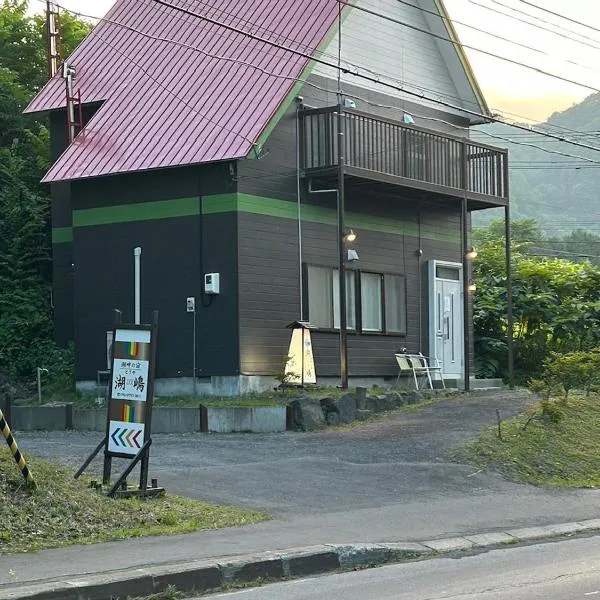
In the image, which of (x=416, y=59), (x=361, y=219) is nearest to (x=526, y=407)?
(x=361, y=219)

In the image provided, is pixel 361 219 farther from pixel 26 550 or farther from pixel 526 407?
pixel 26 550

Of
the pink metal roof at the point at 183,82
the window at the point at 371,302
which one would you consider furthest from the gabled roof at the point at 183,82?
the window at the point at 371,302

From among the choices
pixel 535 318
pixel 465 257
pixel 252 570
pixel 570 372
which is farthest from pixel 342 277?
pixel 252 570

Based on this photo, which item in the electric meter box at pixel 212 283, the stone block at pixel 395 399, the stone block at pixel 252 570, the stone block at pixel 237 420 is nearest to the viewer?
the stone block at pixel 252 570

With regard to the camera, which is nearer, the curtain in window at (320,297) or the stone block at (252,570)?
the stone block at (252,570)

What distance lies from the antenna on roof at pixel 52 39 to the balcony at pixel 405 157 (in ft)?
31.8

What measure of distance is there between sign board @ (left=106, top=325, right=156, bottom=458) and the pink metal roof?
363 inches

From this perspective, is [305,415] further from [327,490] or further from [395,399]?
[327,490]

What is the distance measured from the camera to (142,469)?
13.7 m

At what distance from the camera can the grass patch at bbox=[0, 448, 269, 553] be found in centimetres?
1183

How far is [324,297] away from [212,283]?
282 cm

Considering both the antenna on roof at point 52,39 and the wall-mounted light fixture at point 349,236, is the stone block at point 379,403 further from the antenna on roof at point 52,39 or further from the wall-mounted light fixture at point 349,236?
the antenna on roof at point 52,39

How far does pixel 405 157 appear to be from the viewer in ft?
84.0

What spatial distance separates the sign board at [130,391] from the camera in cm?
1378
